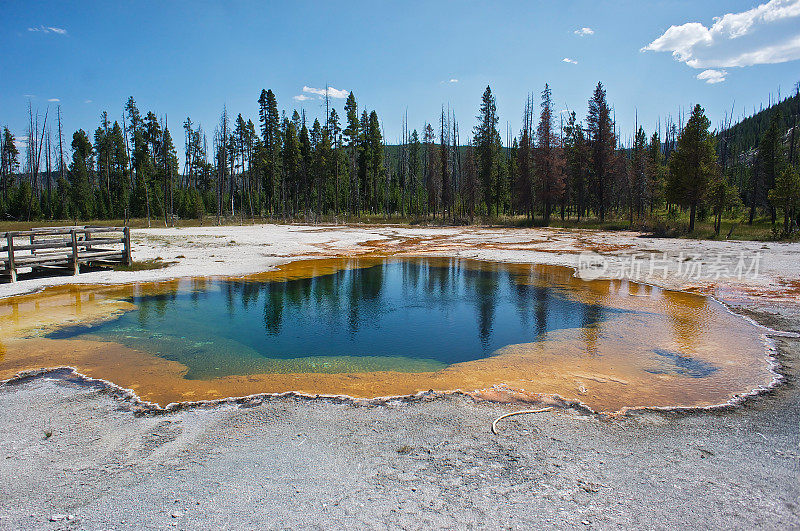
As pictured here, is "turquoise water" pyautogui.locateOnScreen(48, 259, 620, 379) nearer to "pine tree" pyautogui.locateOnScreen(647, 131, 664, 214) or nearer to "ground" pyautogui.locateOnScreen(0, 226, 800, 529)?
"ground" pyautogui.locateOnScreen(0, 226, 800, 529)

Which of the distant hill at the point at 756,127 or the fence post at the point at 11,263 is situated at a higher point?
the distant hill at the point at 756,127

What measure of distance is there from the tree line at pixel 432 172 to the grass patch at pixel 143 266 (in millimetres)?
29094

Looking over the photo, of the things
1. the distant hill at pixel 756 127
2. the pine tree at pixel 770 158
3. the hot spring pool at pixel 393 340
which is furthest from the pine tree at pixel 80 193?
the distant hill at pixel 756 127

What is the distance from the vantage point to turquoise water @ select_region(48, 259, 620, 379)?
28.1 ft

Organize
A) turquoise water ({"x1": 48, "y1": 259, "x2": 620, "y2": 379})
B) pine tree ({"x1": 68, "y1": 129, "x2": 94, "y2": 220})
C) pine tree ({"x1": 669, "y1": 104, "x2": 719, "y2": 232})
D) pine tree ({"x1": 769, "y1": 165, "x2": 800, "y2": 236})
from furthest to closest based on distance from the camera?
1. pine tree ({"x1": 68, "y1": 129, "x2": 94, "y2": 220})
2. pine tree ({"x1": 669, "y1": 104, "x2": 719, "y2": 232})
3. pine tree ({"x1": 769, "y1": 165, "x2": 800, "y2": 236})
4. turquoise water ({"x1": 48, "y1": 259, "x2": 620, "y2": 379})

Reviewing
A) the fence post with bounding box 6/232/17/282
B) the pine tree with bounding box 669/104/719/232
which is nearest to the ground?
the fence post with bounding box 6/232/17/282

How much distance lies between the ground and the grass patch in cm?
1325

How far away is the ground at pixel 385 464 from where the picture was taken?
3.57 m

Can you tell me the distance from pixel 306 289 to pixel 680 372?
39.0 feet

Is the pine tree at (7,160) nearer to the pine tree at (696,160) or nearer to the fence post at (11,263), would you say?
the fence post at (11,263)

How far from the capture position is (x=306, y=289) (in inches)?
629

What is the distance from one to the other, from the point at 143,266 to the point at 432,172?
43.5 meters

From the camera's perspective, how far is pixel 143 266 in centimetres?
1916

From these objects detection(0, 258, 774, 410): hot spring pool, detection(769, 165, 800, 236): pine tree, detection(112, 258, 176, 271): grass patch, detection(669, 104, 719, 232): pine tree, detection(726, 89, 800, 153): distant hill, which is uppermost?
detection(726, 89, 800, 153): distant hill
